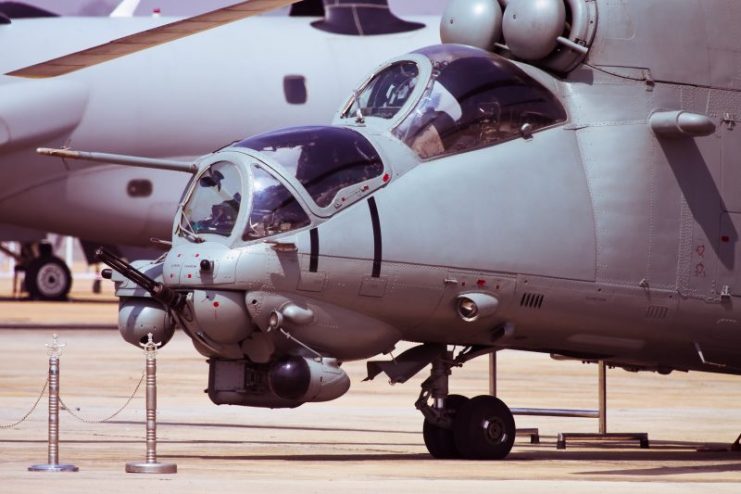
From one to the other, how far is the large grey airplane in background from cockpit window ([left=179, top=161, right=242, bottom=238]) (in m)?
17.8

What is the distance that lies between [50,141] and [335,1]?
6.33 meters

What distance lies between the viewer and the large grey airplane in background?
32594mm

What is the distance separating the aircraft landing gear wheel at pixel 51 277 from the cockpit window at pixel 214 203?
33145mm

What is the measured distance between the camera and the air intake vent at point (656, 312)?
15523mm

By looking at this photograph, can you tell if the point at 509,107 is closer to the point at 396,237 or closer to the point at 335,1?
the point at 396,237

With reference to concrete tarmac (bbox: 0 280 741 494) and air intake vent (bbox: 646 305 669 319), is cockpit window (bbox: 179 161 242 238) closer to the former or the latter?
concrete tarmac (bbox: 0 280 741 494)

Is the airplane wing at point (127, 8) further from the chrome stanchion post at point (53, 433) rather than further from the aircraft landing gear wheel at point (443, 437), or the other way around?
the chrome stanchion post at point (53, 433)

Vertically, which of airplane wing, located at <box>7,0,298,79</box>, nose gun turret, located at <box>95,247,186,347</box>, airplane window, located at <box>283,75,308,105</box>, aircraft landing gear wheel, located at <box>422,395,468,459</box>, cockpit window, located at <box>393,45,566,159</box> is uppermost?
airplane window, located at <box>283,75,308,105</box>

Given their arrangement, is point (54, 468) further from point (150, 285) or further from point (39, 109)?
point (39, 109)

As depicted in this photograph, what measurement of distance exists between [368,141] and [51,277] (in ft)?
111

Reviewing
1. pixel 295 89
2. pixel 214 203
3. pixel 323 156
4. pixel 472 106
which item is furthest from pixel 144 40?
pixel 295 89

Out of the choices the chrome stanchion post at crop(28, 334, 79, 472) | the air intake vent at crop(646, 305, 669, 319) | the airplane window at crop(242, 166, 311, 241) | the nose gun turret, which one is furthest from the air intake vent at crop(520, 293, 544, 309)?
the chrome stanchion post at crop(28, 334, 79, 472)

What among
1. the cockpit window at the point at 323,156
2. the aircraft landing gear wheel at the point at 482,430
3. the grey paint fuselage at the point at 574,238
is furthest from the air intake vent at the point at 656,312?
the cockpit window at the point at 323,156

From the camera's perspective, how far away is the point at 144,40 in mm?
15766
